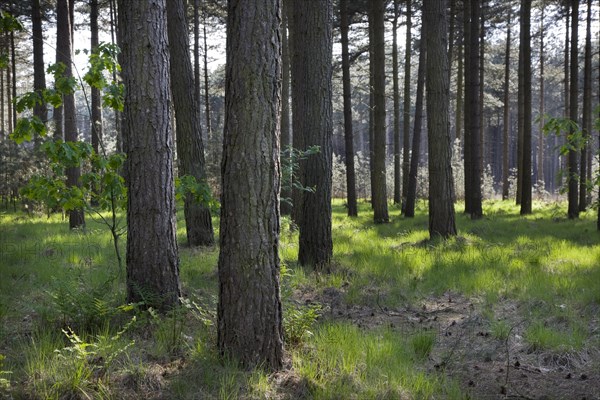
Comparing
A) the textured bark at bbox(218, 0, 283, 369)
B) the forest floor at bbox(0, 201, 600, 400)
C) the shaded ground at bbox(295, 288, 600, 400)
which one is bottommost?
the shaded ground at bbox(295, 288, 600, 400)

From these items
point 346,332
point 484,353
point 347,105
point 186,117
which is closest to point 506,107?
point 347,105

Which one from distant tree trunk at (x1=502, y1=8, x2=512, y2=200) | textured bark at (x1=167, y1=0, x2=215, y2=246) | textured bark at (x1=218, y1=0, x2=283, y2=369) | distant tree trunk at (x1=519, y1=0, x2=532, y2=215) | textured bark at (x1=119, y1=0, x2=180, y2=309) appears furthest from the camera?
distant tree trunk at (x1=502, y1=8, x2=512, y2=200)

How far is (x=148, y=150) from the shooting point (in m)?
4.54

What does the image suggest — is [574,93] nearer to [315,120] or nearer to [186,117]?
[315,120]

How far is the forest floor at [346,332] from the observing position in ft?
10.8

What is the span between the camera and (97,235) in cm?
1074

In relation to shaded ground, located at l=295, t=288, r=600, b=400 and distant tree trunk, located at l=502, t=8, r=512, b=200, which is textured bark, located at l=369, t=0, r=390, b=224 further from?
distant tree trunk, located at l=502, t=8, r=512, b=200

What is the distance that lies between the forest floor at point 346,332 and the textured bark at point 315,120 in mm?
451

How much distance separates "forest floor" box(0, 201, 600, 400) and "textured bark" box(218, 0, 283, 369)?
285 mm

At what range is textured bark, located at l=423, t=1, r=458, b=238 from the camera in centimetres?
947

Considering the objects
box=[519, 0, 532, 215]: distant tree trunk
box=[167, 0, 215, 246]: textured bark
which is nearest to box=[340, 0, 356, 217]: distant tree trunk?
box=[519, 0, 532, 215]: distant tree trunk

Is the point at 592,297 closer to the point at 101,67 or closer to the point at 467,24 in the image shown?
the point at 101,67

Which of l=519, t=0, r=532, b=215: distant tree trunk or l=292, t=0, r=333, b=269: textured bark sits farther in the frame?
l=519, t=0, r=532, b=215: distant tree trunk

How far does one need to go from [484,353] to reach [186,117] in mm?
6681
